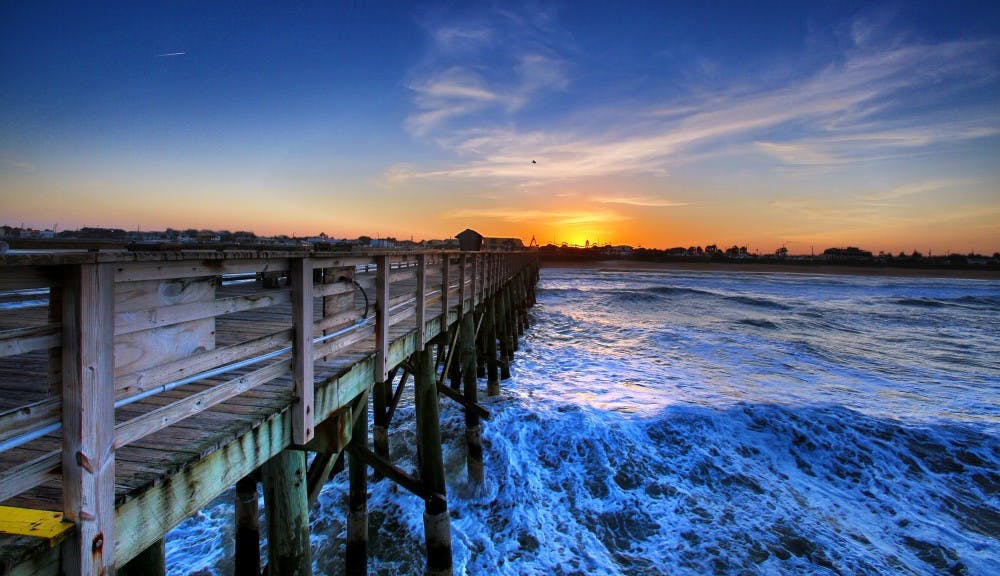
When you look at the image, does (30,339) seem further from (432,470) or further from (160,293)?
(432,470)

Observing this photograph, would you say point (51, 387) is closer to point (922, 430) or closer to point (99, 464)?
point (99, 464)

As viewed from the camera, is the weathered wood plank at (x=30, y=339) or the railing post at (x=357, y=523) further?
the railing post at (x=357, y=523)

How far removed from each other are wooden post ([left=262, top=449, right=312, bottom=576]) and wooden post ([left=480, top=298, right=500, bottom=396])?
837cm

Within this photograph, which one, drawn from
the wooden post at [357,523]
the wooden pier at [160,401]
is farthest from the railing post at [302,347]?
the wooden post at [357,523]

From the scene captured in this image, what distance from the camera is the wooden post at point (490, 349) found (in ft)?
38.5

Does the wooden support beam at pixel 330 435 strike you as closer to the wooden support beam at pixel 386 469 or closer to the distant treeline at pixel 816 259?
the wooden support beam at pixel 386 469

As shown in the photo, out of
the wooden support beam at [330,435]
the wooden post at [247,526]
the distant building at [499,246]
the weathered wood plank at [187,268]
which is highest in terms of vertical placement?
the distant building at [499,246]

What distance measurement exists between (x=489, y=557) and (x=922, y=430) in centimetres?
939

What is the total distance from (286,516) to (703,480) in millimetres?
6977

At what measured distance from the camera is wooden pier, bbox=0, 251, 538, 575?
5.04 ft

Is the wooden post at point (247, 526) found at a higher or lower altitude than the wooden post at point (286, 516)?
lower

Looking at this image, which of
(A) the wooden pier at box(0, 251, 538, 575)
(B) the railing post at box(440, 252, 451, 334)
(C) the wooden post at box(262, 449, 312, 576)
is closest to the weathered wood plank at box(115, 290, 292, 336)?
(A) the wooden pier at box(0, 251, 538, 575)

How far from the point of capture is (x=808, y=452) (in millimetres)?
8898

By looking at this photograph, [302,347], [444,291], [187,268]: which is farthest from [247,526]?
[187,268]
